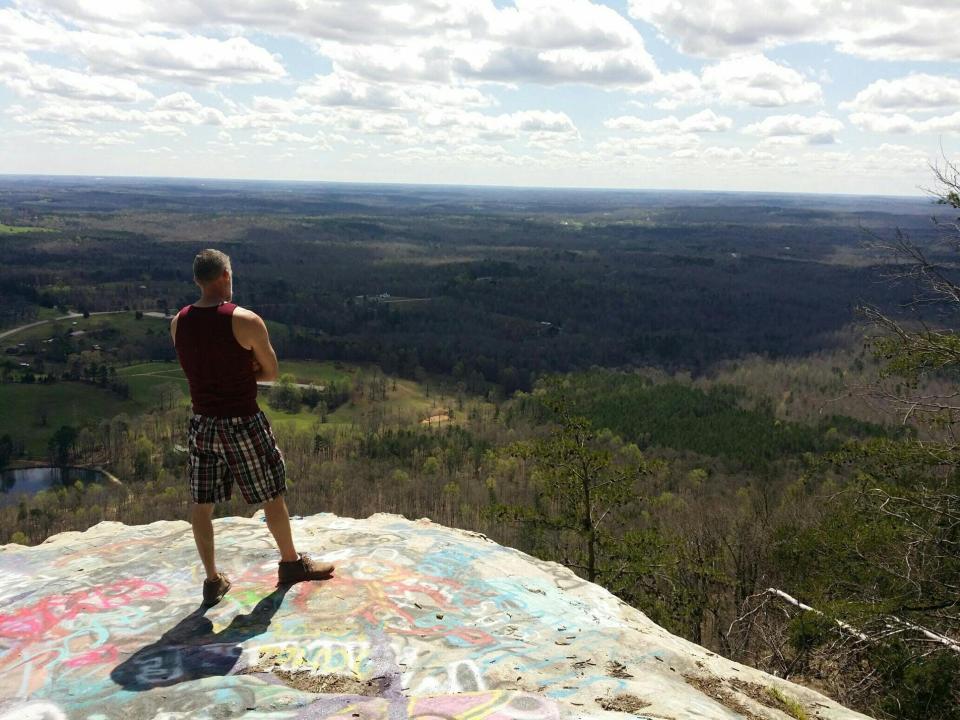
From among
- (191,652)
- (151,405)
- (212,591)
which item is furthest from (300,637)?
(151,405)

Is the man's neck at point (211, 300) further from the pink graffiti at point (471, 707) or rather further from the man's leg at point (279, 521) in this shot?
the pink graffiti at point (471, 707)

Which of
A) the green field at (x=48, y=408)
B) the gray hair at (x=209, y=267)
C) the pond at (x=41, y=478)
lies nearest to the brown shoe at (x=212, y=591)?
the gray hair at (x=209, y=267)

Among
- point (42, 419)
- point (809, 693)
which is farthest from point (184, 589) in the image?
point (42, 419)

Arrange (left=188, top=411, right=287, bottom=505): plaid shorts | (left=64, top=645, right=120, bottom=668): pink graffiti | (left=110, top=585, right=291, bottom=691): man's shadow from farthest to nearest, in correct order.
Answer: (left=188, top=411, right=287, bottom=505): plaid shorts → (left=64, top=645, right=120, bottom=668): pink graffiti → (left=110, top=585, right=291, bottom=691): man's shadow

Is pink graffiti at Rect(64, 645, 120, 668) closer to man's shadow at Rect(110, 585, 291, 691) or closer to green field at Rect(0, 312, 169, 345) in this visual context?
man's shadow at Rect(110, 585, 291, 691)

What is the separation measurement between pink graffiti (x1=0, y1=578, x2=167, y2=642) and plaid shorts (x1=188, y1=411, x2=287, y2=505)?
6.27ft

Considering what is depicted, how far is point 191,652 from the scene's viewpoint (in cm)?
678

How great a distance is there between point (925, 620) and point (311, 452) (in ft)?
265

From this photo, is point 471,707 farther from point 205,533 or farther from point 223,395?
point 223,395

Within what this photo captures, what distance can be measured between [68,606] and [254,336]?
3.97 m

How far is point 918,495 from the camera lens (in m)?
12.9

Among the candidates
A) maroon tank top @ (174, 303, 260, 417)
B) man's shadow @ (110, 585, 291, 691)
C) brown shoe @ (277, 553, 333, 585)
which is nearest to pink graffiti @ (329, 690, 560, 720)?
man's shadow @ (110, 585, 291, 691)

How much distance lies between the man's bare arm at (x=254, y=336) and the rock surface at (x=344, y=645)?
9.04 ft

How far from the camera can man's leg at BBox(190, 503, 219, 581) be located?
744 cm
